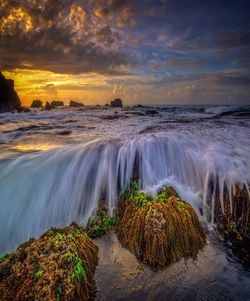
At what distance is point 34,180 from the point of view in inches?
194

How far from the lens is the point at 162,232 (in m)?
3.03

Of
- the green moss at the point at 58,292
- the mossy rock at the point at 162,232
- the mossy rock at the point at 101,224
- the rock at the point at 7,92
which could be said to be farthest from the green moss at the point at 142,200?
the rock at the point at 7,92

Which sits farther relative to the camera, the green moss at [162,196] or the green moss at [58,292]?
the green moss at [162,196]

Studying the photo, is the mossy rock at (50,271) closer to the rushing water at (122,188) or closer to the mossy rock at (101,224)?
the rushing water at (122,188)

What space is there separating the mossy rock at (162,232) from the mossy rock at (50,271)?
2.25 ft

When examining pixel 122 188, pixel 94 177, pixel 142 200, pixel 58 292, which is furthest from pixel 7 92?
pixel 58 292

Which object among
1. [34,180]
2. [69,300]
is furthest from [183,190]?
[34,180]

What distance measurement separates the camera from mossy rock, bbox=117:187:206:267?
2986mm

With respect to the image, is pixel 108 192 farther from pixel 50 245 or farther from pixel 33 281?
pixel 33 281

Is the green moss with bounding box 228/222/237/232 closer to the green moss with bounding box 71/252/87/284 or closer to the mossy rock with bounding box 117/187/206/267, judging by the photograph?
the mossy rock with bounding box 117/187/206/267

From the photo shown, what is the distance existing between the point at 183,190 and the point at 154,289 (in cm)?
206

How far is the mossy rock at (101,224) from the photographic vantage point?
3.68 meters

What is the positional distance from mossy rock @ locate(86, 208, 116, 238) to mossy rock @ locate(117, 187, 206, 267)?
1.22 ft

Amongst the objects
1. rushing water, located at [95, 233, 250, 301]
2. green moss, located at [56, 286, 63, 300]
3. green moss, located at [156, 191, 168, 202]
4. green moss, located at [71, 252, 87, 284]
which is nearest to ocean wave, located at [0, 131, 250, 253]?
green moss, located at [156, 191, 168, 202]
